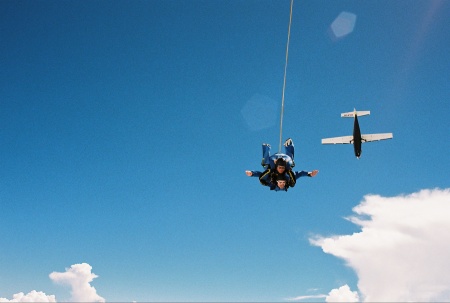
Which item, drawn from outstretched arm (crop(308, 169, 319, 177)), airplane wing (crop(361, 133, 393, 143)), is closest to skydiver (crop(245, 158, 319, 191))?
outstretched arm (crop(308, 169, 319, 177))

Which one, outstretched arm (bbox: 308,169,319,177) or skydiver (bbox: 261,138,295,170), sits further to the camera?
outstretched arm (bbox: 308,169,319,177)

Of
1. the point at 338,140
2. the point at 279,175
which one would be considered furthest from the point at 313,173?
the point at 338,140

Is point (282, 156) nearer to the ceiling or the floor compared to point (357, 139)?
nearer to the floor

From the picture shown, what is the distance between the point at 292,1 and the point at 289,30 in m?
0.98

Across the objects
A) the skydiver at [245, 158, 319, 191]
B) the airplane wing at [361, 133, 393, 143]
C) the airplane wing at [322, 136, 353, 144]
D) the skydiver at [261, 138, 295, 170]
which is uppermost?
the airplane wing at [322, 136, 353, 144]

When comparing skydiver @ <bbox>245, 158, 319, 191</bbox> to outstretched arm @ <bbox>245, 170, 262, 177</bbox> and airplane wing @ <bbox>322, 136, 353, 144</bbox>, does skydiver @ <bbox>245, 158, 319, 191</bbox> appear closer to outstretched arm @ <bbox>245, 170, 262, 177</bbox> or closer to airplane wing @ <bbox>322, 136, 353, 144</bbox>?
outstretched arm @ <bbox>245, 170, 262, 177</bbox>

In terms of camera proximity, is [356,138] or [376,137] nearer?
[356,138]

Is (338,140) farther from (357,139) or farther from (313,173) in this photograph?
(313,173)

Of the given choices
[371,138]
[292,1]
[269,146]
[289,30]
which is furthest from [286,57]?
[371,138]

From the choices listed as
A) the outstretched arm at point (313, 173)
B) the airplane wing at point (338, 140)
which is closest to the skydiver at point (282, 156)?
the outstretched arm at point (313, 173)

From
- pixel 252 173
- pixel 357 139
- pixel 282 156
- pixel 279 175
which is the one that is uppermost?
pixel 357 139

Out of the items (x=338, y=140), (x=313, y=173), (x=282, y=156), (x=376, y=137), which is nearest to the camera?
(x=282, y=156)

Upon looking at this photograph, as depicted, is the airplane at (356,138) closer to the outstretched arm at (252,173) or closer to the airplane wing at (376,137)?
the airplane wing at (376,137)

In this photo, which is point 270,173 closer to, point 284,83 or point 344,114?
point 284,83
